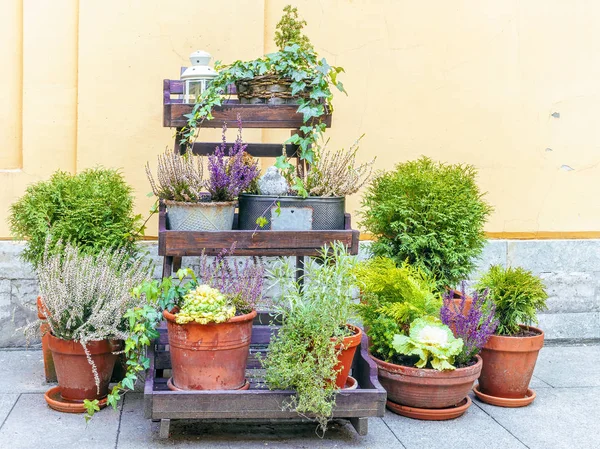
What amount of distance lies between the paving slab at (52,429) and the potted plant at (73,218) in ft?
1.51

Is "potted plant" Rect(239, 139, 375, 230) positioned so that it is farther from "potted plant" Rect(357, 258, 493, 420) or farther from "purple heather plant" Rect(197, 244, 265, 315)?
"potted plant" Rect(357, 258, 493, 420)

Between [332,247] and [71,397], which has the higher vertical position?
[332,247]

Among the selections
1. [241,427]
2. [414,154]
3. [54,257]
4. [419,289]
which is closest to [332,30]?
[414,154]

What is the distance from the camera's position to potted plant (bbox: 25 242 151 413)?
12.5 ft

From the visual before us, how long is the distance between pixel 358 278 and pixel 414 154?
1.75 metres

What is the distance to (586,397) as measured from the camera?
14.6 feet

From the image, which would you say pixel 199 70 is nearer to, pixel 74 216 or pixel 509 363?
pixel 74 216

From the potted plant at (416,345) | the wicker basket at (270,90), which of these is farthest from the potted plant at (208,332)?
the wicker basket at (270,90)

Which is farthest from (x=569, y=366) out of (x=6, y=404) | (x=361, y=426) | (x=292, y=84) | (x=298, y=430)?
(x=6, y=404)

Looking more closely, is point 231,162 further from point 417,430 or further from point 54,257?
point 417,430

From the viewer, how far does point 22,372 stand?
4621mm

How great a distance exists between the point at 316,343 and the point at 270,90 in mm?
1533

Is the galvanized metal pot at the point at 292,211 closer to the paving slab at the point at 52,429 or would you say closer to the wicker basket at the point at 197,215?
the wicker basket at the point at 197,215

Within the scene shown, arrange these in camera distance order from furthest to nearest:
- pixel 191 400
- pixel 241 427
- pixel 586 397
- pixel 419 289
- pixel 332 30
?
pixel 332 30
pixel 586 397
pixel 419 289
pixel 241 427
pixel 191 400
